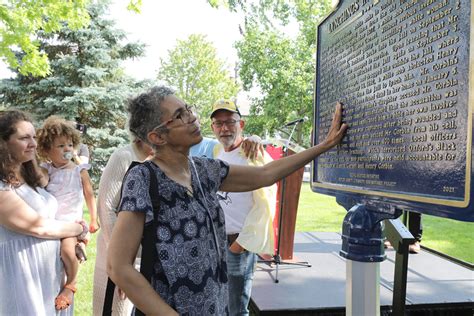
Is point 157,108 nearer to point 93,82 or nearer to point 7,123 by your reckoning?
point 7,123

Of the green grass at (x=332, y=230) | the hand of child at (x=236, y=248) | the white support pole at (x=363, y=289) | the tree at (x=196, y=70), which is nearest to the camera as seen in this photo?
the white support pole at (x=363, y=289)

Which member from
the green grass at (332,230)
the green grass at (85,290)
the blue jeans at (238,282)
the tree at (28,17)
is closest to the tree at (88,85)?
the tree at (28,17)

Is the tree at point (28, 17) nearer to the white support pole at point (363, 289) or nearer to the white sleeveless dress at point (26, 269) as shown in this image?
the white sleeveless dress at point (26, 269)

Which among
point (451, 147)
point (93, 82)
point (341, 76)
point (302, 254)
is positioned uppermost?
point (93, 82)

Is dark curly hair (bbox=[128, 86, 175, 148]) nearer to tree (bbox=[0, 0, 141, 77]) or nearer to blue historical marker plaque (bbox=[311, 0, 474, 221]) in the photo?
blue historical marker plaque (bbox=[311, 0, 474, 221])

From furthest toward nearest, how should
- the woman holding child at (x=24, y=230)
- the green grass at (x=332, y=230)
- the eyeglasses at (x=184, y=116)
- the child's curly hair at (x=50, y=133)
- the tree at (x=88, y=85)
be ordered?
the tree at (x=88, y=85) < the green grass at (x=332, y=230) < the child's curly hair at (x=50, y=133) < the woman holding child at (x=24, y=230) < the eyeglasses at (x=184, y=116)

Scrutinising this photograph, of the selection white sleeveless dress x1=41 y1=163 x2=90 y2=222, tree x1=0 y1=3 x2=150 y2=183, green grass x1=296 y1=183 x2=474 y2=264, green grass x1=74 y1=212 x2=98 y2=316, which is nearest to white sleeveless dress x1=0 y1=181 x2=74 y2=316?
white sleeveless dress x1=41 y1=163 x2=90 y2=222

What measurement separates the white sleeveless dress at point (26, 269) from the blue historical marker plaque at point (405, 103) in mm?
2036

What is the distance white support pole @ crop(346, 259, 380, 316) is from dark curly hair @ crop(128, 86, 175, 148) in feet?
4.35

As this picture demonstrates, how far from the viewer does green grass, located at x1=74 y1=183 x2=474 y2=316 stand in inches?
225

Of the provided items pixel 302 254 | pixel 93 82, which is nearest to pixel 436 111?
pixel 302 254

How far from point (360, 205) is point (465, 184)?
32.3 inches

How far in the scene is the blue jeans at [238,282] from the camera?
359 cm

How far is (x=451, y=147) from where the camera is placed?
1681 millimetres
